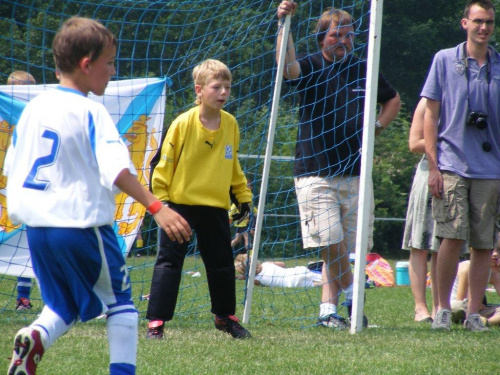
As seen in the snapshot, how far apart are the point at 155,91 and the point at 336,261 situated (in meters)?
2.29

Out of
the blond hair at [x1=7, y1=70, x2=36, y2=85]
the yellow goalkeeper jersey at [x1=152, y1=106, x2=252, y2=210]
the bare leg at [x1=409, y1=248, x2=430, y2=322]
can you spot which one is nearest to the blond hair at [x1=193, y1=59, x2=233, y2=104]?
the yellow goalkeeper jersey at [x1=152, y1=106, x2=252, y2=210]

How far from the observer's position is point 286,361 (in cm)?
375

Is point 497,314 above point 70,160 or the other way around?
the other way around

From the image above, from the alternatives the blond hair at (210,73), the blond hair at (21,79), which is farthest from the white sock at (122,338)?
the blond hair at (21,79)

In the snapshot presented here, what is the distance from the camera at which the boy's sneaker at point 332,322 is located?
5098 millimetres

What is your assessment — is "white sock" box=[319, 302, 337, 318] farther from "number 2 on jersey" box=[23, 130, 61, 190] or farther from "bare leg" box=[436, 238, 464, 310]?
"number 2 on jersey" box=[23, 130, 61, 190]

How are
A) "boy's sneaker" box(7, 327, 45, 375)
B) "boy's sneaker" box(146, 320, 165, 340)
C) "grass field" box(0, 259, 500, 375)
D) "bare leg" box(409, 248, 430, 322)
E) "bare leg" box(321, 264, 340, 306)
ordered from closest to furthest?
"boy's sneaker" box(7, 327, 45, 375) < "grass field" box(0, 259, 500, 375) < "boy's sneaker" box(146, 320, 165, 340) < "bare leg" box(321, 264, 340, 306) < "bare leg" box(409, 248, 430, 322)

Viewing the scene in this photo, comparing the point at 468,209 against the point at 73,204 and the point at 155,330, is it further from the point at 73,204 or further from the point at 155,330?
the point at 73,204

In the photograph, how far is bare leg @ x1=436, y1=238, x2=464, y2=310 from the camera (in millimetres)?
4852

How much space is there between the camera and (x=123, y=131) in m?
6.42

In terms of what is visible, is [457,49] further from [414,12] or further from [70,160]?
[414,12]

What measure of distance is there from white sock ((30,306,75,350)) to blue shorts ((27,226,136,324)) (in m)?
0.02

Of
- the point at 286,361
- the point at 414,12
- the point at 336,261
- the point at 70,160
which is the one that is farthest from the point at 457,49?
the point at 414,12

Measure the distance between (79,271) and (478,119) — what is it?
2.88 meters
